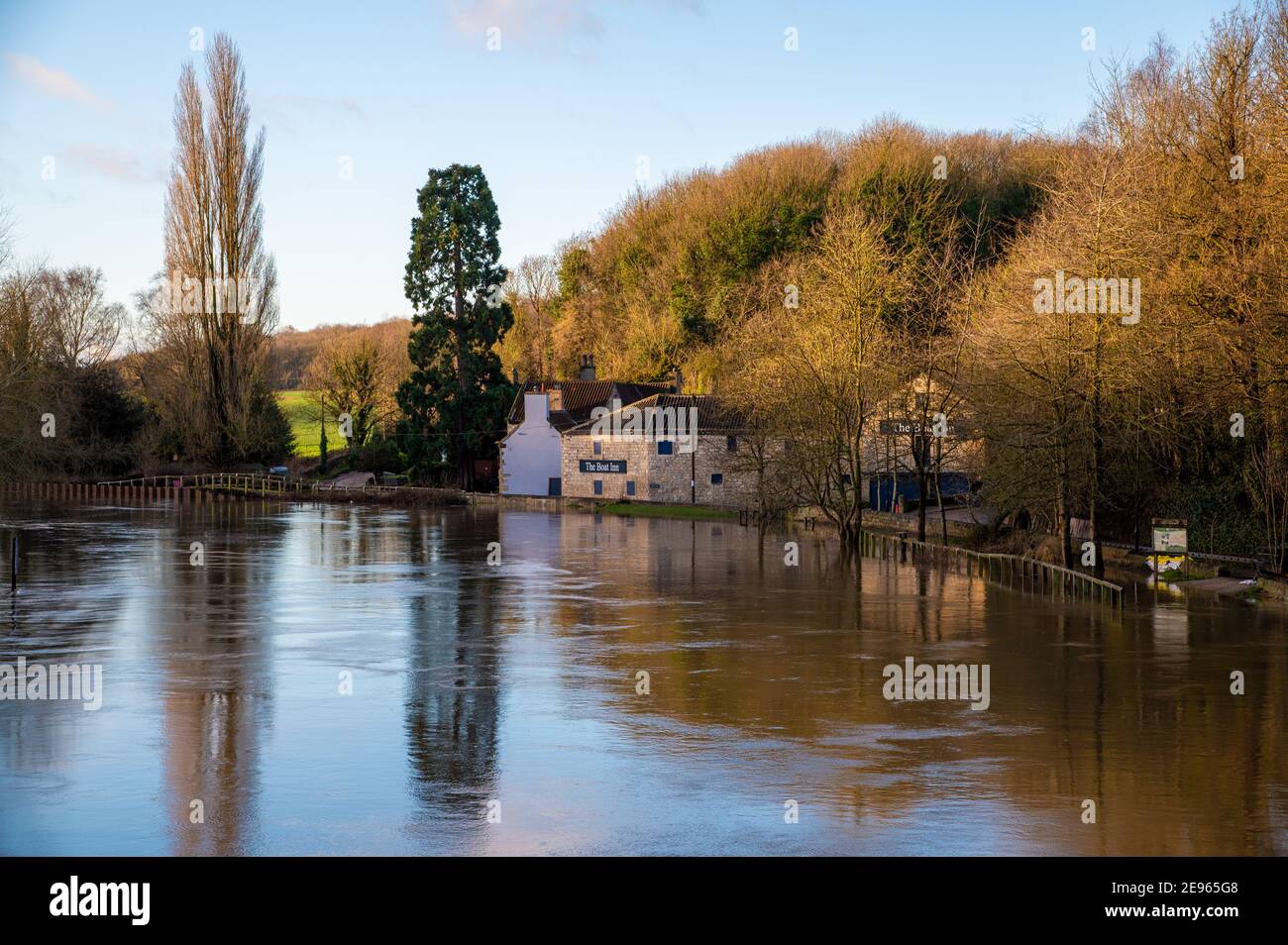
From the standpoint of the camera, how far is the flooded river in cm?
1265

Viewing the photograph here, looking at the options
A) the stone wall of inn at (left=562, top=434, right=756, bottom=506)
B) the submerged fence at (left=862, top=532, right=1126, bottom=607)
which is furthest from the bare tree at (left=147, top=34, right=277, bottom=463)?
the submerged fence at (left=862, top=532, right=1126, bottom=607)

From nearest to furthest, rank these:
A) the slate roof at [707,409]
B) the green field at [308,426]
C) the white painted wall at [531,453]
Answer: the slate roof at [707,409]
the white painted wall at [531,453]
the green field at [308,426]

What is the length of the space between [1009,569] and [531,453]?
48.8 metres

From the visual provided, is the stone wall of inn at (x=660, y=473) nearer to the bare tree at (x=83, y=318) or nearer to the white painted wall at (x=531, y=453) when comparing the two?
the white painted wall at (x=531, y=453)

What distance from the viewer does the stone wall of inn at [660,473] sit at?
236 feet

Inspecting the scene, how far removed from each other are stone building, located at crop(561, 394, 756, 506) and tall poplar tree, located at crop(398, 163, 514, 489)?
9.81m

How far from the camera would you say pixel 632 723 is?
17.5 metres

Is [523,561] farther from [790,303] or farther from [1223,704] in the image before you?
[1223,704]

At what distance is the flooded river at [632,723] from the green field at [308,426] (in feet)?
283

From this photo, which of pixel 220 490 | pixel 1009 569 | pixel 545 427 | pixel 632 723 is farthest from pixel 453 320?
pixel 632 723

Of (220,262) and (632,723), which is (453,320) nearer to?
(220,262)

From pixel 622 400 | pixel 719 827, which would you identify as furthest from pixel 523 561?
pixel 622 400

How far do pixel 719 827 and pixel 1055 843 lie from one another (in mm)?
3158

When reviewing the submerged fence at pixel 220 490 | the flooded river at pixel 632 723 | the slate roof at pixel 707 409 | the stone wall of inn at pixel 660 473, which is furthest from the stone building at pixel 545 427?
the flooded river at pixel 632 723
